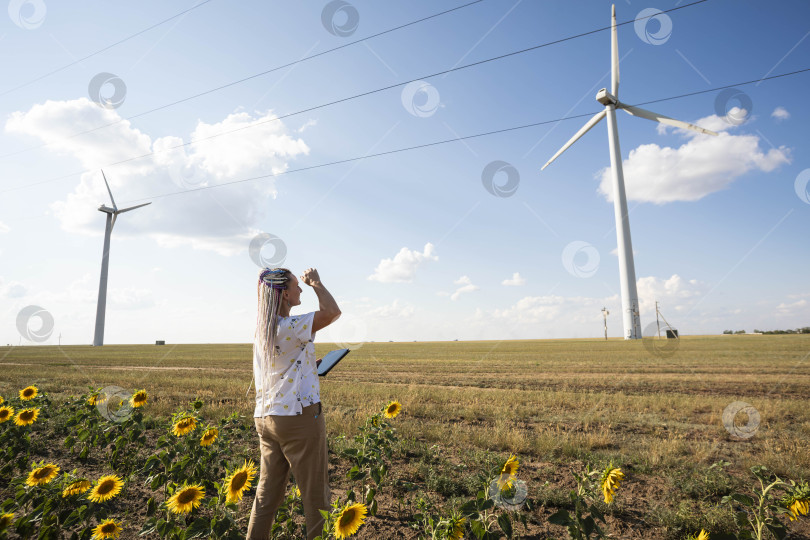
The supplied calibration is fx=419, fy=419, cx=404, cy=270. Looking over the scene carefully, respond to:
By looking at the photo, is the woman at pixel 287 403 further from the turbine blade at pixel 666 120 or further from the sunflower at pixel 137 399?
the turbine blade at pixel 666 120

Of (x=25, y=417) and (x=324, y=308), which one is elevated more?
(x=324, y=308)

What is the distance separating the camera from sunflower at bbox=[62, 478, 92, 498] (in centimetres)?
333

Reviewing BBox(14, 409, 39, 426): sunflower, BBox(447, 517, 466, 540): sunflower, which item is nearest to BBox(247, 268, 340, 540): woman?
BBox(447, 517, 466, 540): sunflower

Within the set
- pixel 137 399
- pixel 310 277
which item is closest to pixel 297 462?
pixel 310 277

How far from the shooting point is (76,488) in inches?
133

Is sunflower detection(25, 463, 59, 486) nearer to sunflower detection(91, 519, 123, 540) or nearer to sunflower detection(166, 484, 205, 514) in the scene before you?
sunflower detection(91, 519, 123, 540)

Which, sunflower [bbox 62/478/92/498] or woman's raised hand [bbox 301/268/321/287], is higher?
woman's raised hand [bbox 301/268/321/287]

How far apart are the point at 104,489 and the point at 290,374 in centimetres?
207

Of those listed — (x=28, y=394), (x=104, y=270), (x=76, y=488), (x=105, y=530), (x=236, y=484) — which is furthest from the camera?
(x=104, y=270)

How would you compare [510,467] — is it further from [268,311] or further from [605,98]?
[605,98]

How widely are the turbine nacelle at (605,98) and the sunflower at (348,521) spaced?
51.8 meters

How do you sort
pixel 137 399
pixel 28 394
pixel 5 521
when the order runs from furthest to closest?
pixel 28 394 → pixel 137 399 → pixel 5 521

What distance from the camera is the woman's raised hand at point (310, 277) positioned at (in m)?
3.08

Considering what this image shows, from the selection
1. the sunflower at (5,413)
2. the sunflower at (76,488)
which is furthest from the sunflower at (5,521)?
the sunflower at (5,413)
